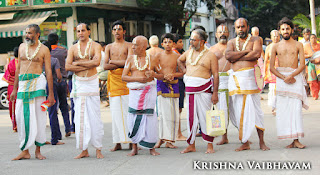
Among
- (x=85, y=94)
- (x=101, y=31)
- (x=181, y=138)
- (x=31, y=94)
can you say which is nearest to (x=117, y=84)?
(x=85, y=94)

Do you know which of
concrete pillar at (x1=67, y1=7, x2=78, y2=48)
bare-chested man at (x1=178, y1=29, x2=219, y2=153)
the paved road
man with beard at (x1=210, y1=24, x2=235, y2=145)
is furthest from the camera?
concrete pillar at (x1=67, y1=7, x2=78, y2=48)

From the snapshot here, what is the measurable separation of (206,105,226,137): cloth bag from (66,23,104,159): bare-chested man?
1.75m

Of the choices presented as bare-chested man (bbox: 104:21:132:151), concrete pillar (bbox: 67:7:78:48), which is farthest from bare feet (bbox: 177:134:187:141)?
concrete pillar (bbox: 67:7:78:48)

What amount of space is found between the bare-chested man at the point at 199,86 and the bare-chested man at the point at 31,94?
2.27 m

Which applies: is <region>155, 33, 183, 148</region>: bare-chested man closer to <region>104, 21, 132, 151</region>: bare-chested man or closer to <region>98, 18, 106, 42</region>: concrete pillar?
<region>104, 21, 132, 151</region>: bare-chested man

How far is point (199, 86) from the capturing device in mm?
8547

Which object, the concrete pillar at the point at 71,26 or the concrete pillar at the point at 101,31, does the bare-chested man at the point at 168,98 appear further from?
the concrete pillar at the point at 101,31

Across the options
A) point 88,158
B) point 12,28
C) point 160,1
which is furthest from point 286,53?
point 160,1

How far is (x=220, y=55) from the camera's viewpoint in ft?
31.6

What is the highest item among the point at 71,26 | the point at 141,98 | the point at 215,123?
the point at 71,26

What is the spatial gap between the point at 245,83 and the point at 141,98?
1.69 m

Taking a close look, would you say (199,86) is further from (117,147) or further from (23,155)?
(23,155)

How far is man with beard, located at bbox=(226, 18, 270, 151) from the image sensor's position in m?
8.53

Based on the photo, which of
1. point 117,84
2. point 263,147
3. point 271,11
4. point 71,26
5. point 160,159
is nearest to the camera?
point 160,159
